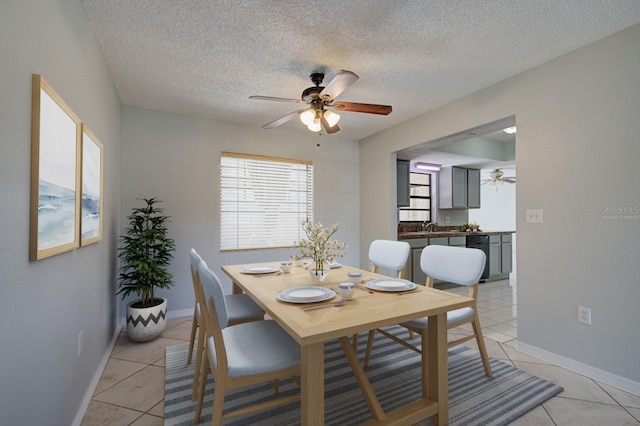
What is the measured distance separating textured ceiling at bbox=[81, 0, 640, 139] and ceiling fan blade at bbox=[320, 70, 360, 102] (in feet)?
1.11

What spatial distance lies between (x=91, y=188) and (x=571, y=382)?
138 inches

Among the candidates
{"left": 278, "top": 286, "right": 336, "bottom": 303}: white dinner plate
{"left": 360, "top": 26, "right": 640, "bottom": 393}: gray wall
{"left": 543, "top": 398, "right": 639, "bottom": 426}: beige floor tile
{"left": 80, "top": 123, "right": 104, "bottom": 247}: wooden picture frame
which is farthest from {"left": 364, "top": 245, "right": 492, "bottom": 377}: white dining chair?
{"left": 80, "top": 123, "right": 104, "bottom": 247}: wooden picture frame

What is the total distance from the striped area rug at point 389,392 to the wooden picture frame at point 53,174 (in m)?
1.15

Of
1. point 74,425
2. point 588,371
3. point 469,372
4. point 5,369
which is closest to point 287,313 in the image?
point 5,369

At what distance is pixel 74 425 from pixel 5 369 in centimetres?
92

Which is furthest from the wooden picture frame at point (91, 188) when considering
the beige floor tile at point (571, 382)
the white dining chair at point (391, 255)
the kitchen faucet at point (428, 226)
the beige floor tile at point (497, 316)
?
the kitchen faucet at point (428, 226)

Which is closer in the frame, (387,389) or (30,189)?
(30,189)

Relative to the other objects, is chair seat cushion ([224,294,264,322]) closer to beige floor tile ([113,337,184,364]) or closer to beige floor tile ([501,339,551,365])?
beige floor tile ([113,337,184,364])

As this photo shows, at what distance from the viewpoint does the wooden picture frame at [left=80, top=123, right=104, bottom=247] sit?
1.73 m

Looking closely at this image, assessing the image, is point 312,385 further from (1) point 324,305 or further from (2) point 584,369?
(2) point 584,369

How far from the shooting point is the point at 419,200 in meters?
5.95

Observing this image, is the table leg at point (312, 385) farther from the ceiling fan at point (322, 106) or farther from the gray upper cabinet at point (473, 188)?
the gray upper cabinet at point (473, 188)

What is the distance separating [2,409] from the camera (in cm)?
93

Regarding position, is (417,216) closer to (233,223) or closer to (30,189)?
(233,223)
